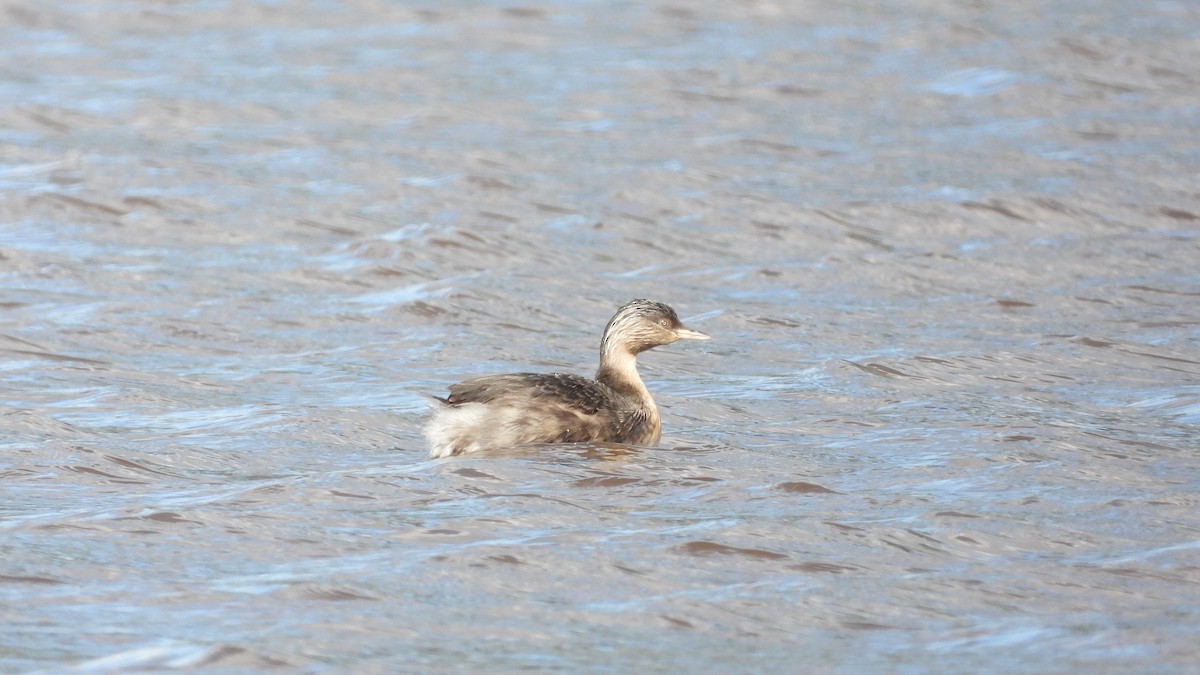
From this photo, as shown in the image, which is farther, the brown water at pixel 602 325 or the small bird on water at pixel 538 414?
the small bird on water at pixel 538 414

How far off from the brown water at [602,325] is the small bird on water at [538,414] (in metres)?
0.13

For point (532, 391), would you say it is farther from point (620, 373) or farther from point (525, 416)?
point (620, 373)

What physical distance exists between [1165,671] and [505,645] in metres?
1.90

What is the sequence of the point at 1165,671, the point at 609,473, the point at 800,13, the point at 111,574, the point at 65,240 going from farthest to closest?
the point at 800,13 < the point at 65,240 < the point at 609,473 < the point at 111,574 < the point at 1165,671

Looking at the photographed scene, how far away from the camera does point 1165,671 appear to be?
575cm

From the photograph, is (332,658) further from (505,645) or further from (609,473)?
(609,473)

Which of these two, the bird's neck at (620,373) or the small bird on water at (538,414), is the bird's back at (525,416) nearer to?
the small bird on water at (538,414)

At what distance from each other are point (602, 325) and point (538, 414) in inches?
110

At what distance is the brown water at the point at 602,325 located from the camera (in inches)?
250

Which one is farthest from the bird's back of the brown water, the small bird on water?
the brown water

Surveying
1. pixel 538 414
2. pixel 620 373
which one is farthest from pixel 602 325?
pixel 538 414

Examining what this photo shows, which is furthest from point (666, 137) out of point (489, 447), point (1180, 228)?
point (489, 447)

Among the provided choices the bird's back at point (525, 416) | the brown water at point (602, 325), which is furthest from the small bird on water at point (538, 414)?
the brown water at point (602, 325)

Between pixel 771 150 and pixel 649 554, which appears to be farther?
pixel 771 150
